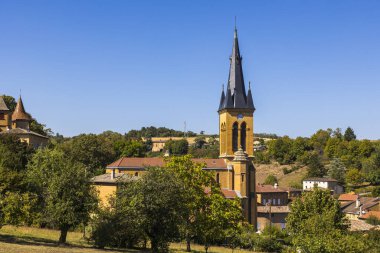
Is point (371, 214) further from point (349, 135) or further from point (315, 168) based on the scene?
point (349, 135)

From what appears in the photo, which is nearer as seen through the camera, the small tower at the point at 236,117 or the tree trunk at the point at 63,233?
the tree trunk at the point at 63,233

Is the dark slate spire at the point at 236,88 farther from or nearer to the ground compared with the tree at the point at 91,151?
farther from the ground

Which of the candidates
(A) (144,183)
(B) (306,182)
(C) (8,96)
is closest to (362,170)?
(B) (306,182)

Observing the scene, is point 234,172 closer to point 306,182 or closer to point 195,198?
point 195,198

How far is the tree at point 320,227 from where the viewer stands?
34.0 metres

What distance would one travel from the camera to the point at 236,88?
75562mm

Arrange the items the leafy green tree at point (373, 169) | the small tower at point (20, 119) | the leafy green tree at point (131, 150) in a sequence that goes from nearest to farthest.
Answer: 1. the small tower at point (20, 119)
2. the leafy green tree at point (131, 150)
3. the leafy green tree at point (373, 169)

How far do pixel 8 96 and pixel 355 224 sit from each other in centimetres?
5380

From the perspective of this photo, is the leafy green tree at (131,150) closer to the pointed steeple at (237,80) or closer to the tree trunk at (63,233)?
the pointed steeple at (237,80)

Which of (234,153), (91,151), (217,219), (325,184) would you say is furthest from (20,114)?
(325,184)

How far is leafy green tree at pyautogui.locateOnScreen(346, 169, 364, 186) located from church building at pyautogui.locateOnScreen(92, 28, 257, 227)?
58506 mm

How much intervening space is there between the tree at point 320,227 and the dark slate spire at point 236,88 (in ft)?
81.1

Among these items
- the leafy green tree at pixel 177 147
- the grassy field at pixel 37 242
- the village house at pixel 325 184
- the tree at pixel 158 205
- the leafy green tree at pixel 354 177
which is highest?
the leafy green tree at pixel 177 147

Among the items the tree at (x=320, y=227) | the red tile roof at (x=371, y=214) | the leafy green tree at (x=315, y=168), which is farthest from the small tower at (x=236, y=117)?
the leafy green tree at (x=315, y=168)
